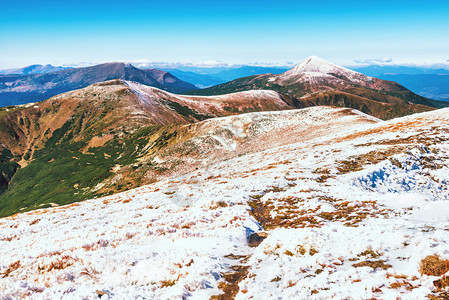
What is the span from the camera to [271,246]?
1214 centimetres

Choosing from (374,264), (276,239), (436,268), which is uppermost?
(436,268)

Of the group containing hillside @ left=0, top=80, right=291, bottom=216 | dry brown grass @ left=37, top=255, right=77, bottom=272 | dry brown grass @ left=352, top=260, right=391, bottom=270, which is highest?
dry brown grass @ left=352, top=260, right=391, bottom=270

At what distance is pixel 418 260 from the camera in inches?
322

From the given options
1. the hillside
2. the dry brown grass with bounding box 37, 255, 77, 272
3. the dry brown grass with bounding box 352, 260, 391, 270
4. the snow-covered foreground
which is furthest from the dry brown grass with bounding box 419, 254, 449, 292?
the hillside

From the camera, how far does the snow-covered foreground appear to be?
28.8 ft

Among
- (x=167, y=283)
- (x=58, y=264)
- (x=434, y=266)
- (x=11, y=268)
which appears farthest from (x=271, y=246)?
(x=11, y=268)

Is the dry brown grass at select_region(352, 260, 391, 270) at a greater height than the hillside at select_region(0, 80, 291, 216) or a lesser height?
greater

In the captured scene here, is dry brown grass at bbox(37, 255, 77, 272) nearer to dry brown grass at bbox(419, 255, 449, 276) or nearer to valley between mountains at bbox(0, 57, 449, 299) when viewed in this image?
valley between mountains at bbox(0, 57, 449, 299)

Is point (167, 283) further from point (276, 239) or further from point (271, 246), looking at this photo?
point (276, 239)

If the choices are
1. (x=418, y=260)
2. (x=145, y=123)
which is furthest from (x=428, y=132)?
(x=145, y=123)

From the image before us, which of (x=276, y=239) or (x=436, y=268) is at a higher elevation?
(x=436, y=268)

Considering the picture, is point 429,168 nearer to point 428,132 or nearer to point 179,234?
point 428,132

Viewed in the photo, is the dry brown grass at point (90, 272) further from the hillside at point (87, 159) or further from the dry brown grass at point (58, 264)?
the hillside at point (87, 159)

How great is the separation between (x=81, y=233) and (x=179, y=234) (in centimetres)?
961
